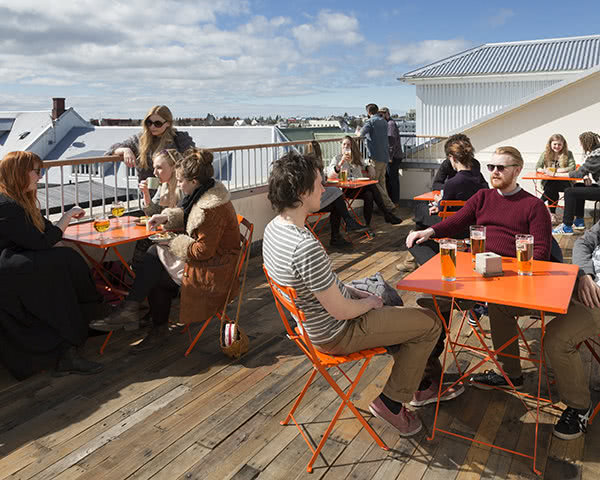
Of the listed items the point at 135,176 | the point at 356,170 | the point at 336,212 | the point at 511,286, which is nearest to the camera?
the point at 511,286

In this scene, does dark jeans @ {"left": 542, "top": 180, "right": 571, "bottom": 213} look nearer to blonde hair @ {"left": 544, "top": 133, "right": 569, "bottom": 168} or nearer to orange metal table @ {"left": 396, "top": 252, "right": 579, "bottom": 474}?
blonde hair @ {"left": 544, "top": 133, "right": 569, "bottom": 168}

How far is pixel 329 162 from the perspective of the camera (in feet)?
30.0

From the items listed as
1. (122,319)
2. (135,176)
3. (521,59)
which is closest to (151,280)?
(122,319)

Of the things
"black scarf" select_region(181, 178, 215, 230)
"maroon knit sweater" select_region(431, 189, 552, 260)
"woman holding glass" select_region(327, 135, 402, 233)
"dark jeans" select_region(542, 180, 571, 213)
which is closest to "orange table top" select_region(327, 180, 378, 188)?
"woman holding glass" select_region(327, 135, 402, 233)

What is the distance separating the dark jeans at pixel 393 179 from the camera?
32.8 ft

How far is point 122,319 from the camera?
3.59 m

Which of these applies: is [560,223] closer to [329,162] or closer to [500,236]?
A: [329,162]

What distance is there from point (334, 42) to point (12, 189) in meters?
45.6

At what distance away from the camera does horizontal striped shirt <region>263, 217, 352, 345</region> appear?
86.7 inches

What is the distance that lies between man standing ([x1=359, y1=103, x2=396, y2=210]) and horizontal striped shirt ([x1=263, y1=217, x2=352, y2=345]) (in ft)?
22.0

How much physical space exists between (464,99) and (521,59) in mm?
4040

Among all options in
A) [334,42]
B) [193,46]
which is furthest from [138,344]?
[193,46]

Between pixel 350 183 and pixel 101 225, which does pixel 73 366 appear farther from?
pixel 350 183

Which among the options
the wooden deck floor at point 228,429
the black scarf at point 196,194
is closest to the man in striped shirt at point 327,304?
the wooden deck floor at point 228,429
